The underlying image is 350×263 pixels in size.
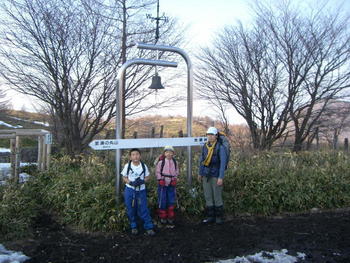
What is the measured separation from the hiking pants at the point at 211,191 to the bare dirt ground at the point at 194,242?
15.6 inches

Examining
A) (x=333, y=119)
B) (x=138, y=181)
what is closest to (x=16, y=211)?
(x=138, y=181)

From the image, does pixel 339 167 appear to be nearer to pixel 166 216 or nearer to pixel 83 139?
pixel 166 216

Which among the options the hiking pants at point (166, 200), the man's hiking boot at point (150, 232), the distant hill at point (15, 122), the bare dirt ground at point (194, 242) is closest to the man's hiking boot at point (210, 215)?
the bare dirt ground at point (194, 242)

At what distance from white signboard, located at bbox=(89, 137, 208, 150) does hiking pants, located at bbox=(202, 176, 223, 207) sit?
0.74 meters

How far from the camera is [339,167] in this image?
22.8ft

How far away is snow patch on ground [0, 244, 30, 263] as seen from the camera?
3458 millimetres

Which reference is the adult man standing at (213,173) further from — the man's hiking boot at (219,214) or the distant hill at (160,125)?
the distant hill at (160,125)

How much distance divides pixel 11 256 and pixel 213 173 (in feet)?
10.1

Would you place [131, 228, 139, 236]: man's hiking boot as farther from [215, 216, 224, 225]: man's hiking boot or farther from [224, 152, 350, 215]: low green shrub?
[224, 152, 350, 215]: low green shrub

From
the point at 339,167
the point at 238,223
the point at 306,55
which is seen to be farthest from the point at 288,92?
the point at 238,223

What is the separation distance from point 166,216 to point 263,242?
156 centimetres

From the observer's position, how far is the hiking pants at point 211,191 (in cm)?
506

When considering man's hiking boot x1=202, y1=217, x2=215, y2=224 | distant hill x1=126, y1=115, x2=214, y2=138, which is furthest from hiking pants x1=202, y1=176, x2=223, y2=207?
distant hill x1=126, y1=115, x2=214, y2=138

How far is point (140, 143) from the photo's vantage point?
4.95 metres
